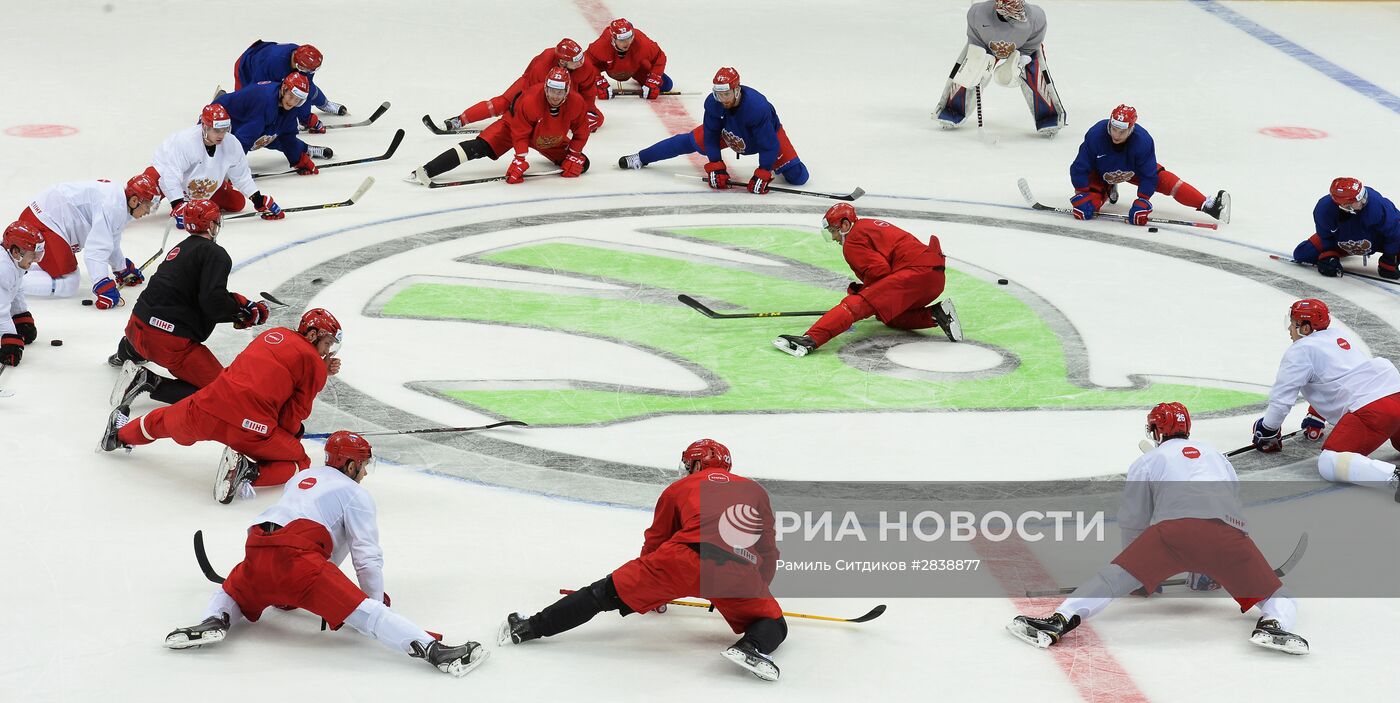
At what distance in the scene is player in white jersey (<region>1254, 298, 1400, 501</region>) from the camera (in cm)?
763

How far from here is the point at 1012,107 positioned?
15242 mm

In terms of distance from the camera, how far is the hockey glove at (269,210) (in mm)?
11352

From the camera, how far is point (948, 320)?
957 centimetres

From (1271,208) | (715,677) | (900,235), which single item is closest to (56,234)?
(900,235)

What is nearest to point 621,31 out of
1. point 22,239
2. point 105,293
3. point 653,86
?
point 653,86

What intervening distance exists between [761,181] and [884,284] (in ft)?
10.3

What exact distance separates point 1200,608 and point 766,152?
6.60 meters

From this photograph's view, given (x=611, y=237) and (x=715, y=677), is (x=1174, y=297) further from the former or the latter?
(x=715, y=677)

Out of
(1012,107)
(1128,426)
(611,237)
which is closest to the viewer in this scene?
(1128,426)

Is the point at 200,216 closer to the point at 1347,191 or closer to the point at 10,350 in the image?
the point at 10,350

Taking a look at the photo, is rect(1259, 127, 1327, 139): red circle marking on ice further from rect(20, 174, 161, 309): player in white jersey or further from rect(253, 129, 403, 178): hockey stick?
rect(20, 174, 161, 309): player in white jersey

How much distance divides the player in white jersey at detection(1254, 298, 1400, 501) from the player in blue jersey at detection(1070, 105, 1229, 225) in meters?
3.94

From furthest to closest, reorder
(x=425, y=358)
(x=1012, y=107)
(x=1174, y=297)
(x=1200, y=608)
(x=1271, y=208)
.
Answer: (x=1012, y=107) → (x=1271, y=208) → (x=1174, y=297) → (x=425, y=358) → (x=1200, y=608)

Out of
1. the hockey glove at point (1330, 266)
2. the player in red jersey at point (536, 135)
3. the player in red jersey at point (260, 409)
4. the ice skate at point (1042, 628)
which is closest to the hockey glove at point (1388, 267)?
the hockey glove at point (1330, 266)
